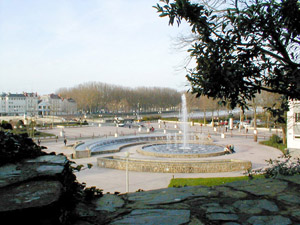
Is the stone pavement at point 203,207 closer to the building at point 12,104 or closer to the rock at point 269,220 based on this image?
the rock at point 269,220

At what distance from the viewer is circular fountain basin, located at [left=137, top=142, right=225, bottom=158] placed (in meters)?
19.5

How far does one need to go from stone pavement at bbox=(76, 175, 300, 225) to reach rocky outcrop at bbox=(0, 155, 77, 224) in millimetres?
298

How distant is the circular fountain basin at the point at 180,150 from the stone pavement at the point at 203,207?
1590 centimetres

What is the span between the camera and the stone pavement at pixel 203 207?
99.8 inches

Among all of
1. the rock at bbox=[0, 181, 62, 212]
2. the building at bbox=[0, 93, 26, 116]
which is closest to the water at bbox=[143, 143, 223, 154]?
the rock at bbox=[0, 181, 62, 212]

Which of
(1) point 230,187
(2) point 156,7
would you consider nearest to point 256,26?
(2) point 156,7

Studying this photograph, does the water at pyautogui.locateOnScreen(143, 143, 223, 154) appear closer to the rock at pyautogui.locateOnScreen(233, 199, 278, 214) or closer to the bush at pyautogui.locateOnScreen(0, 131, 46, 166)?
the rock at pyautogui.locateOnScreen(233, 199, 278, 214)

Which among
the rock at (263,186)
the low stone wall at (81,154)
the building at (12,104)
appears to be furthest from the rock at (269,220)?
the building at (12,104)

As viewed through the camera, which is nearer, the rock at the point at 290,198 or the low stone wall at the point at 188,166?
the rock at the point at 290,198

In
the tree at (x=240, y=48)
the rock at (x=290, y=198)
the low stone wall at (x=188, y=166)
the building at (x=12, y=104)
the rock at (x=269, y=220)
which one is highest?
the building at (x=12, y=104)

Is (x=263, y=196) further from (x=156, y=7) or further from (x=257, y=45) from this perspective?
(x=156, y=7)

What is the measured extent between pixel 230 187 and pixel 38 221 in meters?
2.67

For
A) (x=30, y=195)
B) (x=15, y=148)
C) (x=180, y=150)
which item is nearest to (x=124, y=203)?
(x=30, y=195)

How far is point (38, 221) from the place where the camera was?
1.95 metres
